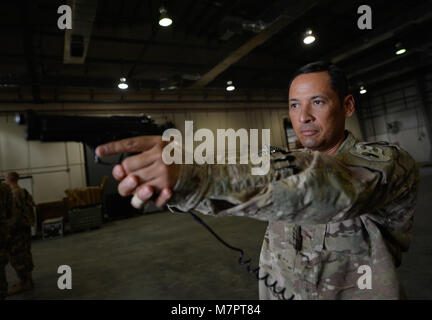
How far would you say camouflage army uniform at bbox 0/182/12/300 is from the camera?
3367 mm

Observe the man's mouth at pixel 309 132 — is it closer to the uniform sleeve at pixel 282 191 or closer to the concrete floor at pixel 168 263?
the uniform sleeve at pixel 282 191

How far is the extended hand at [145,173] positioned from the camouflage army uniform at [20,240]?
4.37 metres

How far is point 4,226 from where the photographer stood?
11.8 feet

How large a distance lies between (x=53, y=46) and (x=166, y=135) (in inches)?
369

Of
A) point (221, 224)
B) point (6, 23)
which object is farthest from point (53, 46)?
point (221, 224)

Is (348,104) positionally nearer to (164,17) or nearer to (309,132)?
(309,132)

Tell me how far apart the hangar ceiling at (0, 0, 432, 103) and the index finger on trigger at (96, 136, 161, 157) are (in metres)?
5.17

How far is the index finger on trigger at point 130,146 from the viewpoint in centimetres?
63

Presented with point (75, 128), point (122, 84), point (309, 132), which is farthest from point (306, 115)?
point (122, 84)

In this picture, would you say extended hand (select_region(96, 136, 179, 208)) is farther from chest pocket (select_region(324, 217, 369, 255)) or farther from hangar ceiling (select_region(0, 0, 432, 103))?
hangar ceiling (select_region(0, 0, 432, 103))

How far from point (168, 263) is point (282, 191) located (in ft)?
13.9

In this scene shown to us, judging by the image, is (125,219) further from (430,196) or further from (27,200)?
(430,196)

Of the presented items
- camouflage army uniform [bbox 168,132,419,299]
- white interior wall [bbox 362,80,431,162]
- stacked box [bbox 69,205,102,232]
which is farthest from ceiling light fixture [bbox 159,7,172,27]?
white interior wall [bbox 362,80,431,162]

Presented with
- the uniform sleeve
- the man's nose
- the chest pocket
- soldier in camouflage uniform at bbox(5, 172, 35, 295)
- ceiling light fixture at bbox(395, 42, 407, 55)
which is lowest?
soldier in camouflage uniform at bbox(5, 172, 35, 295)
